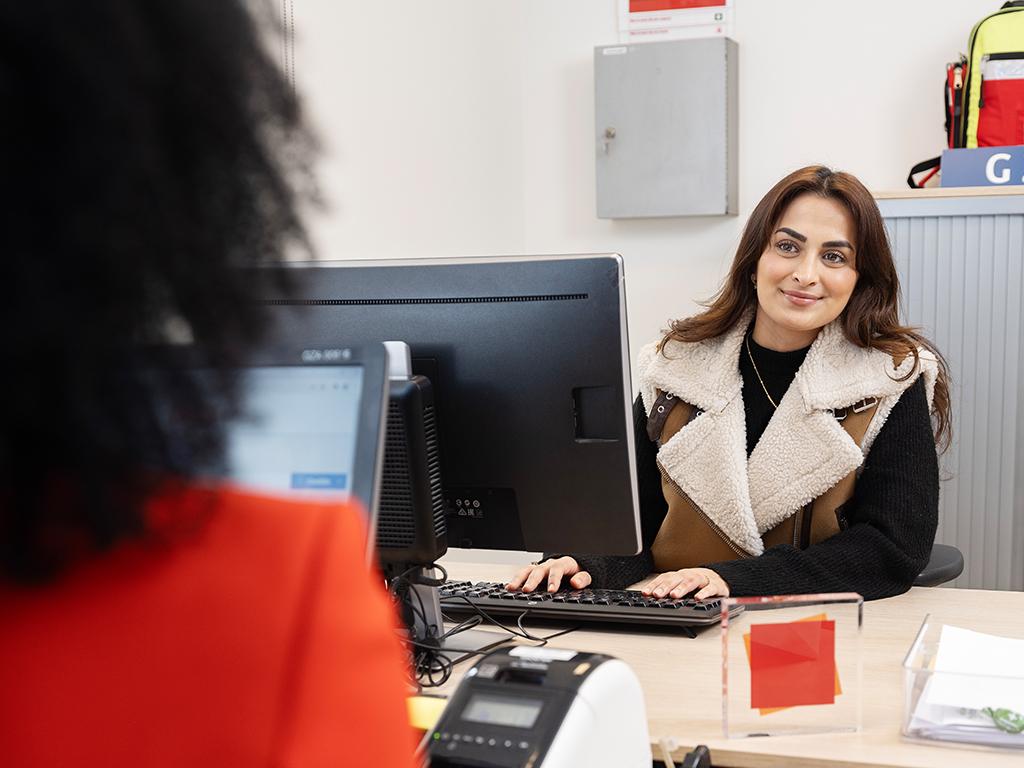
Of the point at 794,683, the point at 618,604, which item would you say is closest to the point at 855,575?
the point at 618,604

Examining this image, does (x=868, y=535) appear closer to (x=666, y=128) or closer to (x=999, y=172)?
(x=999, y=172)

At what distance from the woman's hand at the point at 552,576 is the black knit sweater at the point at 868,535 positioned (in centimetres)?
4

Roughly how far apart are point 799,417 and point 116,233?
1782 millimetres

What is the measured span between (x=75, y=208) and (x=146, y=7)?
75 mm

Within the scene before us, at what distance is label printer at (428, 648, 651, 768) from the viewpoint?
88 centimetres

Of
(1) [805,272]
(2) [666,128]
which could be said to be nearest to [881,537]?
(1) [805,272]

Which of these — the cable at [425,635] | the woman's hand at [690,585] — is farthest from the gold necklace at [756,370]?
the cable at [425,635]

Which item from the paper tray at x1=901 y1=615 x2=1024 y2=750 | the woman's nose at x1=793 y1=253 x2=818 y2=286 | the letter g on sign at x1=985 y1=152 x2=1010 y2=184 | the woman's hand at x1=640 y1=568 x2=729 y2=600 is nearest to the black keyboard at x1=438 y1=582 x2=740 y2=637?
the woman's hand at x1=640 y1=568 x2=729 y2=600

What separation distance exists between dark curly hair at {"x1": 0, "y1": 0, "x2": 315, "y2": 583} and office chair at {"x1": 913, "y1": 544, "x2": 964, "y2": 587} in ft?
5.74

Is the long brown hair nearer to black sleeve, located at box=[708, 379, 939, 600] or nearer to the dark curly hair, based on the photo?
black sleeve, located at box=[708, 379, 939, 600]

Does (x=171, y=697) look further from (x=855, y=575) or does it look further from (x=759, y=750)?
(x=855, y=575)

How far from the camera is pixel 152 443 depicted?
43 cm

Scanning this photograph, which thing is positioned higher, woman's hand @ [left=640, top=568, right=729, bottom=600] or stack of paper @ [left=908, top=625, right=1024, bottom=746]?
stack of paper @ [left=908, top=625, right=1024, bottom=746]

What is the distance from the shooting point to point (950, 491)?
309 cm
